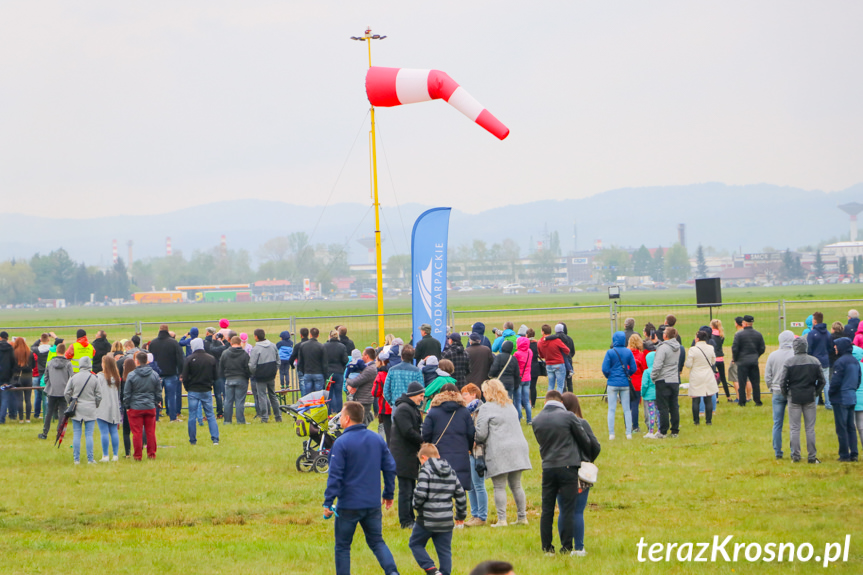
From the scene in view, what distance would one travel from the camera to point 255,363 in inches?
647

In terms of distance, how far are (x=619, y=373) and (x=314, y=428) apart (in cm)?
504

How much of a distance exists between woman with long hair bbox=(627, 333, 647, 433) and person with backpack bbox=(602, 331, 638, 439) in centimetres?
31

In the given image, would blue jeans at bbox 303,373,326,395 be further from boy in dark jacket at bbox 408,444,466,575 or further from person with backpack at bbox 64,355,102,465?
boy in dark jacket at bbox 408,444,466,575

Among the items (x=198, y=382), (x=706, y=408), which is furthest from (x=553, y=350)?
(x=198, y=382)

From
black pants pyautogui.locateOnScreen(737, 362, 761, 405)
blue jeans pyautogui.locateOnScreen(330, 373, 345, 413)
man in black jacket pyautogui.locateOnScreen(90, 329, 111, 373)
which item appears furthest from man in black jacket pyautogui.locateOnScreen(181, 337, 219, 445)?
black pants pyautogui.locateOnScreen(737, 362, 761, 405)

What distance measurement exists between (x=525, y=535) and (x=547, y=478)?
0.98 meters

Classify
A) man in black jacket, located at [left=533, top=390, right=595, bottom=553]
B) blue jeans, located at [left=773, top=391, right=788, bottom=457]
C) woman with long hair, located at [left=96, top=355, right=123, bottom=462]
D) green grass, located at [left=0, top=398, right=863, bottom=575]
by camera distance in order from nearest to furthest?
1. man in black jacket, located at [left=533, top=390, right=595, bottom=553]
2. green grass, located at [left=0, top=398, right=863, bottom=575]
3. blue jeans, located at [left=773, top=391, right=788, bottom=457]
4. woman with long hair, located at [left=96, top=355, right=123, bottom=462]

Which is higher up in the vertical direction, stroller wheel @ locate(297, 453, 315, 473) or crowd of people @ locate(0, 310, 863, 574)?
crowd of people @ locate(0, 310, 863, 574)

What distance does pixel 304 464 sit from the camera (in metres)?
11.8

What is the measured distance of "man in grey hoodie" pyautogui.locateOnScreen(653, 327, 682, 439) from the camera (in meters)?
13.3

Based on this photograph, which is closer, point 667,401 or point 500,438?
point 500,438

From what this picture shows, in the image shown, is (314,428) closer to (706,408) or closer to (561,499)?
(561,499)

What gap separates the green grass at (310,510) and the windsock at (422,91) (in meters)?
6.31

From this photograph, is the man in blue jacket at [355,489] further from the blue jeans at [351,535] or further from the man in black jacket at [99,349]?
the man in black jacket at [99,349]
